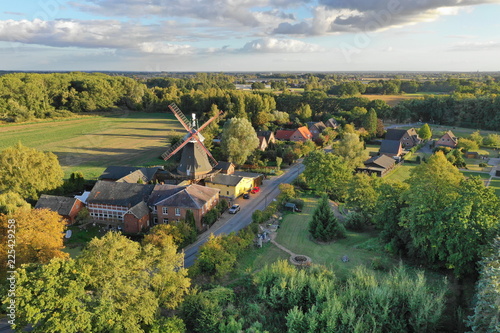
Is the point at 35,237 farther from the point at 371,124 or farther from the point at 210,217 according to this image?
the point at 371,124

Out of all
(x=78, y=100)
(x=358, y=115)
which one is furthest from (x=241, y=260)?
(x=78, y=100)

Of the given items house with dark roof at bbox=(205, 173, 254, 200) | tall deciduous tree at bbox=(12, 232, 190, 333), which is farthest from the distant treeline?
tall deciduous tree at bbox=(12, 232, 190, 333)

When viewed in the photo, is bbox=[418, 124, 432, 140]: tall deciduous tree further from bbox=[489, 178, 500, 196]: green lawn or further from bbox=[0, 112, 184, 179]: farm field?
bbox=[0, 112, 184, 179]: farm field

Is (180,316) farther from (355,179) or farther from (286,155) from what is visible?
(286,155)

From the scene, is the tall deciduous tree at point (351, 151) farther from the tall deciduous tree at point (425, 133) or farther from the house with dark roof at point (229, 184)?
the tall deciduous tree at point (425, 133)

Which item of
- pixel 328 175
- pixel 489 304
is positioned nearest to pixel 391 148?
pixel 328 175

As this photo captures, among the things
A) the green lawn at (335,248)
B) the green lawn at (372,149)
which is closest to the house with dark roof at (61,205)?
the green lawn at (335,248)
